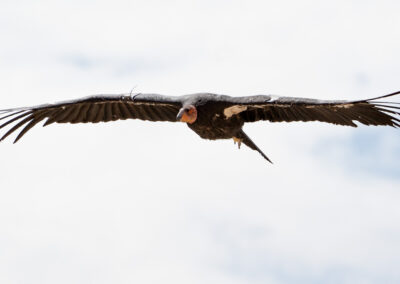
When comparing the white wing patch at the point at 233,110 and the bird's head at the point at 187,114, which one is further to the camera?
the white wing patch at the point at 233,110

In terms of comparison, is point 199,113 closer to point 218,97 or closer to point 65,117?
point 218,97

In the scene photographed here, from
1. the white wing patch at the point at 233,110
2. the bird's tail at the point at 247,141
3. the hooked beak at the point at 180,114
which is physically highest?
the white wing patch at the point at 233,110

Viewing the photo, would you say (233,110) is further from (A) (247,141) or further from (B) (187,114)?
(A) (247,141)

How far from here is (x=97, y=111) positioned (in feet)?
69.4

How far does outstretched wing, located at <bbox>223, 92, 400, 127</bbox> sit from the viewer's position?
730 inches

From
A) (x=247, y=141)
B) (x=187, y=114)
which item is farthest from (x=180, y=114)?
(x=247, y=141)

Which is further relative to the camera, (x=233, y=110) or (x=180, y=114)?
(x=233, y=110)

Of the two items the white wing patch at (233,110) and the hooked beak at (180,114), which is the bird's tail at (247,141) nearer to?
the white wing patch at (233,110)

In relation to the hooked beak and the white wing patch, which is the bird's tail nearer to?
the white wing patch

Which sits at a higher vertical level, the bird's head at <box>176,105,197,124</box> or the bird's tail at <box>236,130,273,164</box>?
the bird's head at <box>176,105,197,124</box>

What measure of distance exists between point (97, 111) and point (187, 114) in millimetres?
2669

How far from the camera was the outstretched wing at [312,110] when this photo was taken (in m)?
18.5

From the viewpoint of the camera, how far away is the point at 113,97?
68.0 feet

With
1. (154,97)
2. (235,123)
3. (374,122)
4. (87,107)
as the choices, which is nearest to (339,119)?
(374,122)
